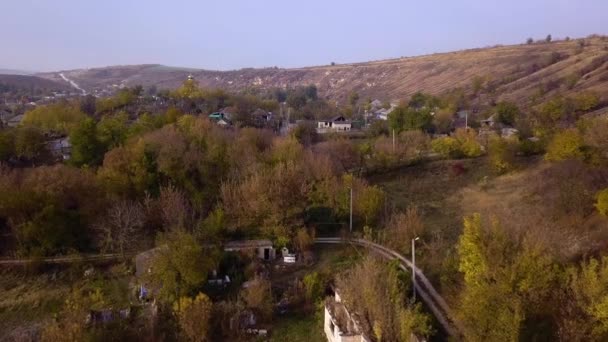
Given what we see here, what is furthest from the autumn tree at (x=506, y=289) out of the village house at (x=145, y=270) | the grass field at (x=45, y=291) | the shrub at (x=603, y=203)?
the grass field at (x=45, y=291)

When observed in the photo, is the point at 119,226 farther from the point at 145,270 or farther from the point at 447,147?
the point at 447,147

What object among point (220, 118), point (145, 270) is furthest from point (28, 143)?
point (145, 270)

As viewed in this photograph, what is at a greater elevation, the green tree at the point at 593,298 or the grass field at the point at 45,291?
the green tree at the point at 593,298

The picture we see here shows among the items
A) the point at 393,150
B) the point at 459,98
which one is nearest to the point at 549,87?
the point at 459,98

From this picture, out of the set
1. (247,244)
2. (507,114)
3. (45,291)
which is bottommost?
(45,291)

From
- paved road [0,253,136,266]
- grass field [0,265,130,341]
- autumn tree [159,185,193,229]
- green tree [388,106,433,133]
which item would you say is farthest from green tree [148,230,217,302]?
green tree [388,106,433,133]

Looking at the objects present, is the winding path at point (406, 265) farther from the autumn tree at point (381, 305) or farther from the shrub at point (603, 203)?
the shrub at point (603, 203)

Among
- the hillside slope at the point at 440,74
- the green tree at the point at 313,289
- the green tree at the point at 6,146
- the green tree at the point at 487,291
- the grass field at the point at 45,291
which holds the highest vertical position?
the hillside slope at the point at 440,74
